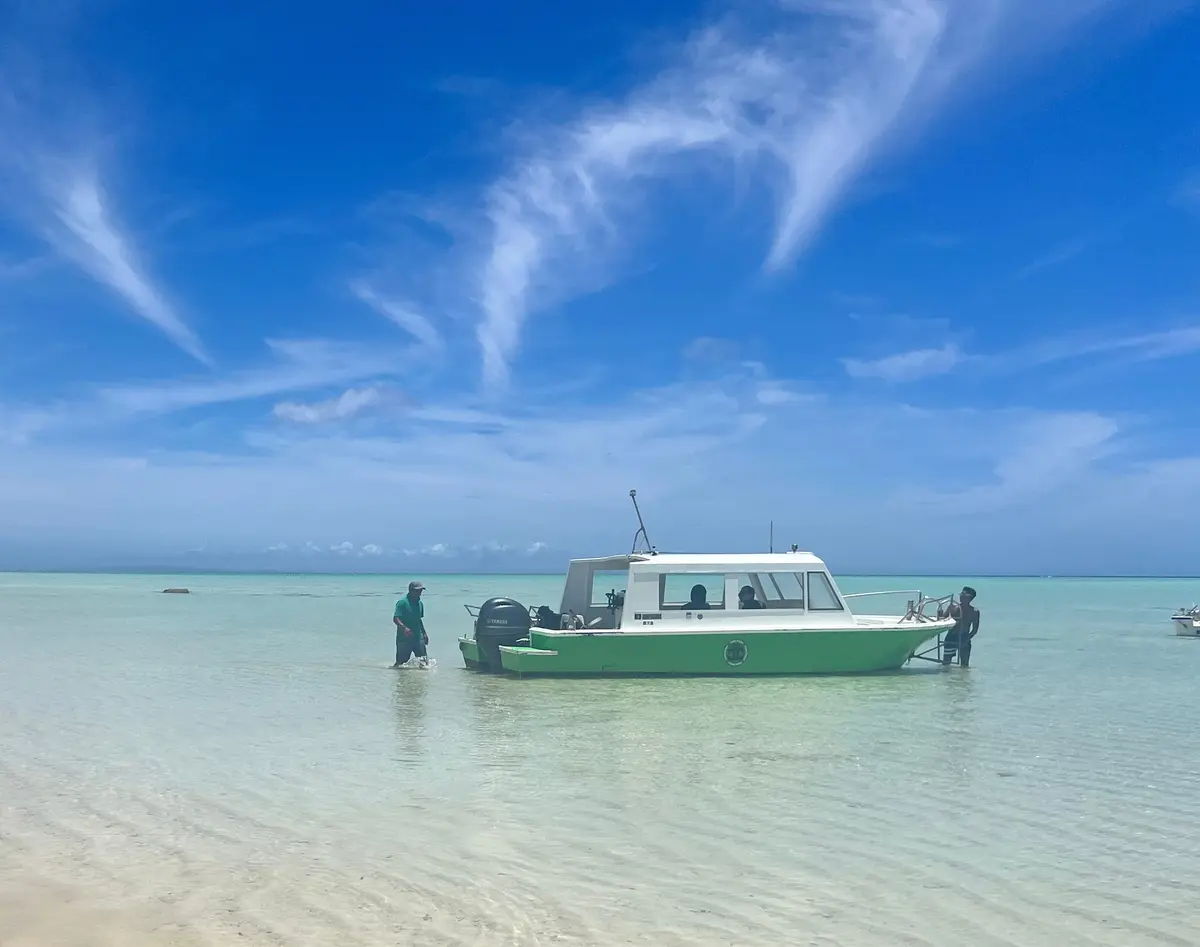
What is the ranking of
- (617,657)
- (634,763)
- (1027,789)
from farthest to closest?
1. (617,657)
2. (634,763)
3. (1027,789)

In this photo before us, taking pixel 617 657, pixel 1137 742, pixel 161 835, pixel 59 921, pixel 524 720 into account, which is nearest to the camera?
pixel 59 921

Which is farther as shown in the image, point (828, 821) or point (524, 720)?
point (524, 720)

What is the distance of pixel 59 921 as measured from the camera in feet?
21.6

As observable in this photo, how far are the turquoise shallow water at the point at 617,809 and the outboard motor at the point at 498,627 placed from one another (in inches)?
36.5

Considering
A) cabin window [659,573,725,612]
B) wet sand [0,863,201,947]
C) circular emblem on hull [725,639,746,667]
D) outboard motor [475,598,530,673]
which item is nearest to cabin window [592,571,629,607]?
cabin window [659,573,725,612]

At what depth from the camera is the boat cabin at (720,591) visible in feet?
64.7

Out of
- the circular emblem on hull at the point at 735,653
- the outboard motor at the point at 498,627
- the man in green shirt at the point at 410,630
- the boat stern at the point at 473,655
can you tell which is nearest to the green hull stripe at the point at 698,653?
the circular emblem on hull at the point at 735,653

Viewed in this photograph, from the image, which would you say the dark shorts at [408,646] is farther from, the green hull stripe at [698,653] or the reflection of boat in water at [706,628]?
the green hull stripe at [698,653]

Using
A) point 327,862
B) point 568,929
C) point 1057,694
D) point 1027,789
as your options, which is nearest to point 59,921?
point 327,862

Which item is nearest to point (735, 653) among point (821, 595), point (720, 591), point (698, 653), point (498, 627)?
point (698, 653)

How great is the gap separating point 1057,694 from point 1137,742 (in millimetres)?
5738

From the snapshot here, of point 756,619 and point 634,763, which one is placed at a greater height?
point 756,619

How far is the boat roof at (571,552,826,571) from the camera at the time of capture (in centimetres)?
1967

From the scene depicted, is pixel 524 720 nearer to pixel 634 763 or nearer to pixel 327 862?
pixel 634 763
